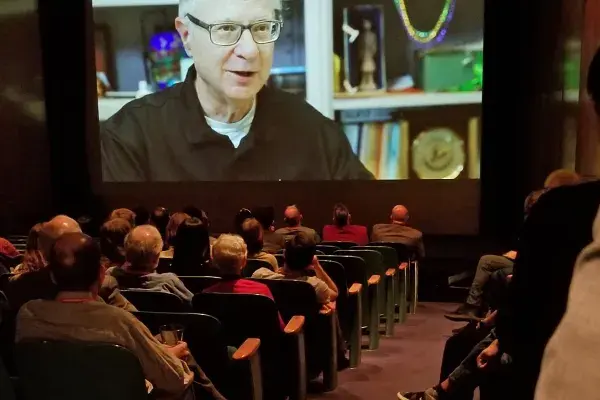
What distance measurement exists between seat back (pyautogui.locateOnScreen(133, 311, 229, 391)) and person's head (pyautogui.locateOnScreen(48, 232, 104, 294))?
423mm

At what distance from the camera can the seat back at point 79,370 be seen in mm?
1814

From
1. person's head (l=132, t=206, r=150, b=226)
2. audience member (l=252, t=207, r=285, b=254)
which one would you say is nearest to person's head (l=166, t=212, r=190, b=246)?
audience member (l=252, t=207, r=285, b=254)

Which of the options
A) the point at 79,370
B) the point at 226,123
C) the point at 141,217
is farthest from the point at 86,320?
the point at 226,123

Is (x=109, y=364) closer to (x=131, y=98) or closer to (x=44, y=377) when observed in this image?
(x=44, y=377)

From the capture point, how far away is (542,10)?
21.4ft

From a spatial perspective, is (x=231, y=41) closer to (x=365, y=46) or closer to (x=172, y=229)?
(x=365, y=46)

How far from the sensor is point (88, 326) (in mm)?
1900

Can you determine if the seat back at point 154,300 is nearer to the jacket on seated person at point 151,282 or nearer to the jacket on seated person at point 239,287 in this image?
the jacket on seated person at point 151,282

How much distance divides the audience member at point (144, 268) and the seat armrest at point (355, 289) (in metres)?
1.20

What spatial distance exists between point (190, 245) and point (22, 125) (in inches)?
187

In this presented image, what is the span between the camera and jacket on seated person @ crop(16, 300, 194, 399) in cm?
189

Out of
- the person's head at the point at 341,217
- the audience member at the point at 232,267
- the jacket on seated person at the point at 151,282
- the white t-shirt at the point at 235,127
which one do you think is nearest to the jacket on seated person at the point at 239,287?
the audience member at the point at 232,267

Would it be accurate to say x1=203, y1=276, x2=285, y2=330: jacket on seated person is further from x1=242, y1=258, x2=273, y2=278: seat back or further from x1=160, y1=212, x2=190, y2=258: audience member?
x1=160, y1=212, x2=190, y2=258: audience member

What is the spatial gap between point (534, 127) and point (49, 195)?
5796 millimetres
